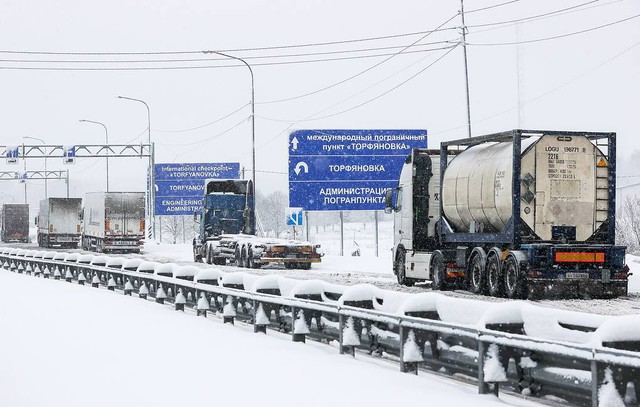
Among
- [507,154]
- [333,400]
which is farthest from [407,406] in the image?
[507,154]

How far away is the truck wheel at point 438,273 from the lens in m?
24.6

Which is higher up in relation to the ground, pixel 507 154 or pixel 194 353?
pixel 507 154

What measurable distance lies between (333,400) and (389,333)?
2.82 metres

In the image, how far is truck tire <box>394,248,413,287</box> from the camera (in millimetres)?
27389

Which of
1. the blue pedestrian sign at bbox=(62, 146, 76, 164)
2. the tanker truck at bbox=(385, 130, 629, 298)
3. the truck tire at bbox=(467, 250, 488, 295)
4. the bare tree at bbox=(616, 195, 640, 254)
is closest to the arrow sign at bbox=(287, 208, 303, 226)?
the truck tire at bbox=(467, 250, 488, 295)

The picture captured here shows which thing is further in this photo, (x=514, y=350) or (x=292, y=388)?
(x=292, y=388)

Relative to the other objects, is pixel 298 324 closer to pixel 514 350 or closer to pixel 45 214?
pixel 514 350

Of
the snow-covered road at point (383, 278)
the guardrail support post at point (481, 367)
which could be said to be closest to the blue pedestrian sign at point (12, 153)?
the snow-covered road at point (383, 278)

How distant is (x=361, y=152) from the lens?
42.8m

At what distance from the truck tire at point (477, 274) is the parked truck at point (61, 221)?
51765 mm

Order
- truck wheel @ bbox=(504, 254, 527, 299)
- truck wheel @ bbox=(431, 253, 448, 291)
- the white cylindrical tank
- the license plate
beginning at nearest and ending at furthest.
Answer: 1. truck wheel @ bbox=(504, 254, 527, 299)
2. the license plate
3. the white cylindrical tank
4. truck wheel @ bbox=(431, 253, 448, 291)

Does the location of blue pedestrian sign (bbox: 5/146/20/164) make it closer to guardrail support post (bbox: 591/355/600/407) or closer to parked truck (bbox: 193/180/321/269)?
parked truck (bbox: 193/180/321/269)

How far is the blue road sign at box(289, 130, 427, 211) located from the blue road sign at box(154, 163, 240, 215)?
25759 millimetres

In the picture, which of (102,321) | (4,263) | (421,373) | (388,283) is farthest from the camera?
(4,263)
